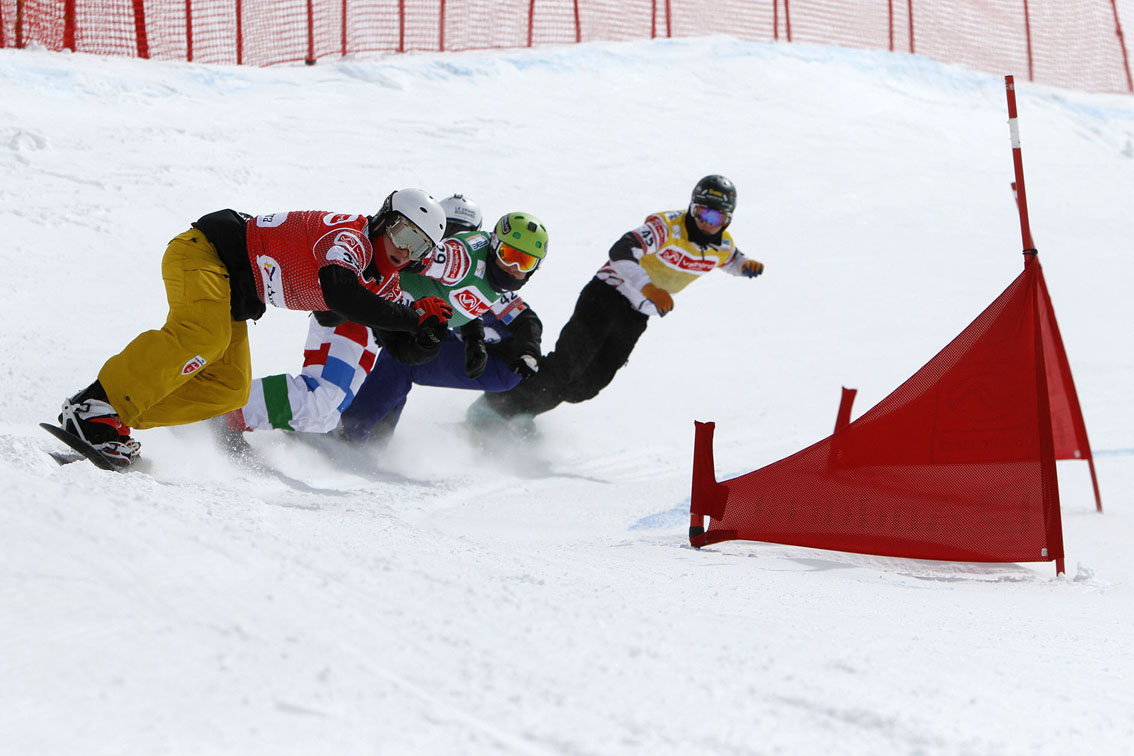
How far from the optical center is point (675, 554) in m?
3.99

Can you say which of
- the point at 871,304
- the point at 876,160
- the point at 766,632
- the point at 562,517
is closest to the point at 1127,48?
the point at 876,160

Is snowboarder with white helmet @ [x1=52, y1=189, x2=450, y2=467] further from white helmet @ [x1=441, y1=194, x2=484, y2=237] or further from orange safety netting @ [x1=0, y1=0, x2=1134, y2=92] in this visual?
orange safety netting @ [x1=0, y1=0, x2=1134, y2=92]

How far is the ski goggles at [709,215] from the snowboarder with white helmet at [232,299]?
8.44 feet

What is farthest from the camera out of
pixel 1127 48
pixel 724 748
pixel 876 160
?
pixel 1127 48

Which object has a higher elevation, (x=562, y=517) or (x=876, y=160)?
(x=876, y=160)

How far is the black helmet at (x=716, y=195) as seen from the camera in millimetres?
6414

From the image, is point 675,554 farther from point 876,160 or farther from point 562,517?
point 876,160

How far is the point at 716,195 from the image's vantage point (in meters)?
6.43

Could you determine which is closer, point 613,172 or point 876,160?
point 613,172

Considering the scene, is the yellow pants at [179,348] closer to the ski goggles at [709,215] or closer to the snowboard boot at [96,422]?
the snowboard boot at [96,422]

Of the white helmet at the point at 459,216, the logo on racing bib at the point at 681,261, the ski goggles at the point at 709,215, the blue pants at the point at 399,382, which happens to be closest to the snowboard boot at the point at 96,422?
the blue pants at the point at 399,382

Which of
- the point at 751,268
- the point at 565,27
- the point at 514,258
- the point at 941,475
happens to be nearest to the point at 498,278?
the point at 514,258

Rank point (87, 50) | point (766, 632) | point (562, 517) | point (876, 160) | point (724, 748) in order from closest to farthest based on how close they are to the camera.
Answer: point (724, 748) < point (766, 632) < point (562, 517) < point (87, 50) < point (876, 160)

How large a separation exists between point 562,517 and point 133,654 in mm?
3153
